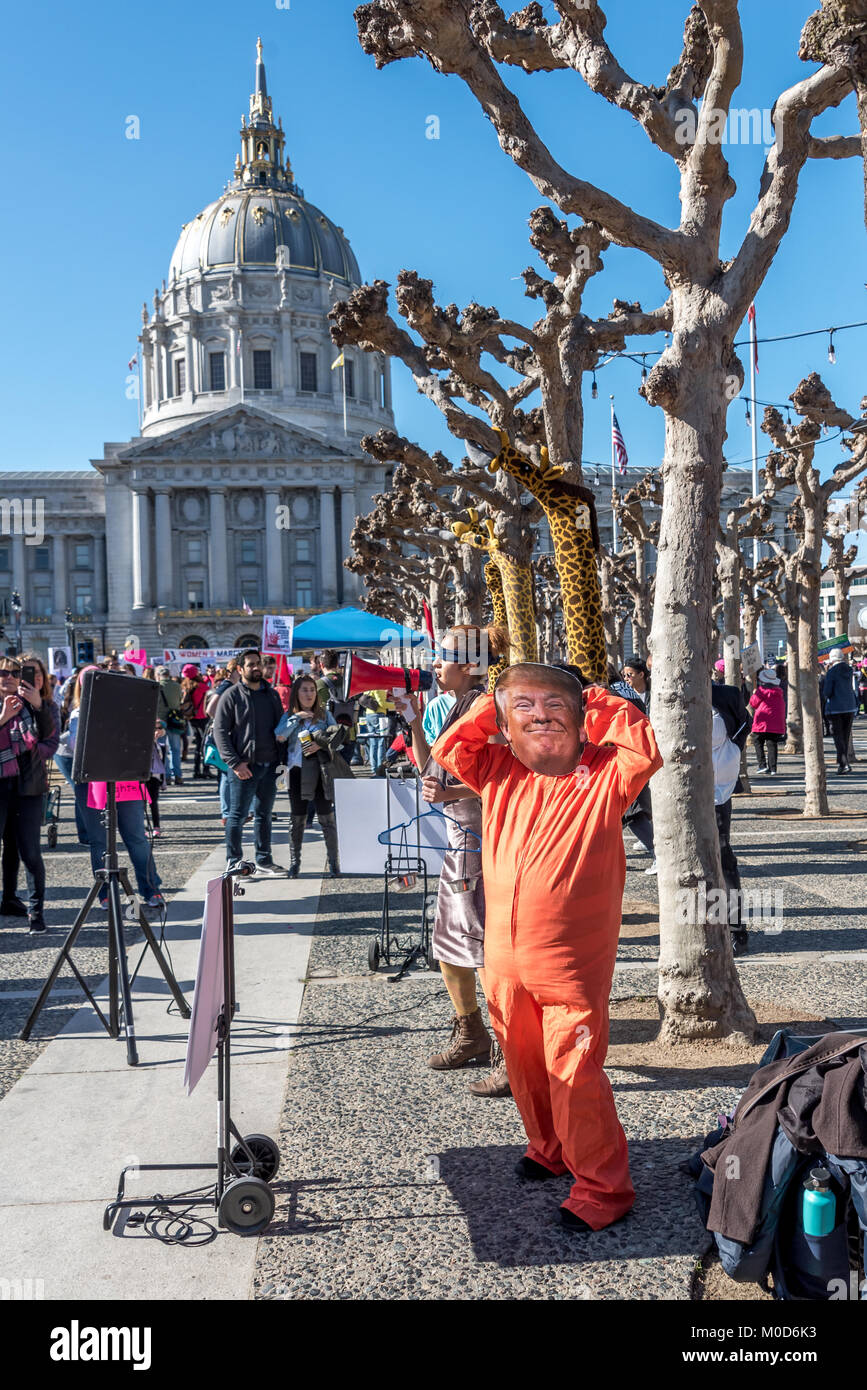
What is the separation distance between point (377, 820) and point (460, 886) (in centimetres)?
197

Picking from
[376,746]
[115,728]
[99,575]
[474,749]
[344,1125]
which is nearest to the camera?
[474,749]

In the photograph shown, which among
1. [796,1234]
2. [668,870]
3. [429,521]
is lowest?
[796,1234]

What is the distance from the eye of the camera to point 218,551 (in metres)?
83.4

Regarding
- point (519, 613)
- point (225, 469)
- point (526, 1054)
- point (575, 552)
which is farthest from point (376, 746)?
point (225, 469)

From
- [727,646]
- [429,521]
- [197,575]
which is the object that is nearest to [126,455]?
[197,575]

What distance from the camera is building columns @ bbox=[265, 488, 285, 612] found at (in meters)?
83.4

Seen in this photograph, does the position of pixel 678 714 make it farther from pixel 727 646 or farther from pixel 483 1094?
pixel 727 646

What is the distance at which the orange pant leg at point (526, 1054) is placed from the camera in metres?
3.59

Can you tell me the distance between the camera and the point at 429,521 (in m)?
24.7

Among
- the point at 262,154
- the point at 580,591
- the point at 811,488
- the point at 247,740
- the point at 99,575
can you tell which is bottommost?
the point at 247,740

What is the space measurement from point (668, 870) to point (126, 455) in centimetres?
8198

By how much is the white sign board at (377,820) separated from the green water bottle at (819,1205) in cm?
402

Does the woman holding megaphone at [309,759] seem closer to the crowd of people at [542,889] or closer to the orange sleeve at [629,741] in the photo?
the crowd of people at [542,889]

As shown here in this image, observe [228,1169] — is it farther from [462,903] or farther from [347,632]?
[347,632]
